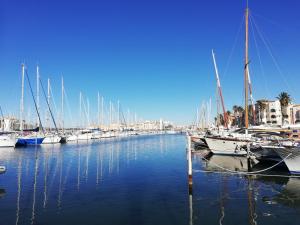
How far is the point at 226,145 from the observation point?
145 ft

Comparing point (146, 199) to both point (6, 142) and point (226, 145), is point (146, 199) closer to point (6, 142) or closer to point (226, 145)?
point (226, 145)

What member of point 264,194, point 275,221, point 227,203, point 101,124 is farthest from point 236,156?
point 101,124

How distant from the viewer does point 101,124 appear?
447 feet

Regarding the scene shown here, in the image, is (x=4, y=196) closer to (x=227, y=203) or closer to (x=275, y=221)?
(x=227, y=203)

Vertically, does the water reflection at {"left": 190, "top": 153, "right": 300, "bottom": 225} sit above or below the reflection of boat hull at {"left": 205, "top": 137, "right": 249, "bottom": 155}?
below

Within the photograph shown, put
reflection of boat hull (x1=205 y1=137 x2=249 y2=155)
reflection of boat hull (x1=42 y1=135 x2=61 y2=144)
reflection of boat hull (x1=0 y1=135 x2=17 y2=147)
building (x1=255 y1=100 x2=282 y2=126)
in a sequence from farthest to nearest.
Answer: building (x1=255 y1=100 x2=282 y2=126) → reflection of boat hull (x1=42 y1=135 x2=61 y2=144) → reflection of boat hull (x1=0 y1=135 x2=17 y2=147) → reflection of boat hull (x1=205 y1=137 x2=249 y2=155)

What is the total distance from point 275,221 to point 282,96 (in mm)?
108244

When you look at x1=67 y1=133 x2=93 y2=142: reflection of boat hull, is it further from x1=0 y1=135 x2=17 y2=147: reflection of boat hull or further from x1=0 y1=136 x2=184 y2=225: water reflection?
x1=0 y1=136 x2=184 y2=225: water reflection

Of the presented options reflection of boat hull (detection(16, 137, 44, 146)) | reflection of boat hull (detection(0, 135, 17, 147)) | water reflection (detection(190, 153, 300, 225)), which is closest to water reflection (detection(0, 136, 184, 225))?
water reflection (detection(190, 153, 300, 225))

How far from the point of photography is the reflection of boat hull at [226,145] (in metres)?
41.9

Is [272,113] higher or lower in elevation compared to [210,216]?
higher

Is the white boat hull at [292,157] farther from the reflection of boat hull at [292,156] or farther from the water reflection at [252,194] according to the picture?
the water reflection at [252,194]

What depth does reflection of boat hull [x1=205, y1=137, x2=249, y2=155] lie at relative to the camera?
41925mm

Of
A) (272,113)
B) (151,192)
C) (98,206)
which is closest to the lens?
(98,206)
